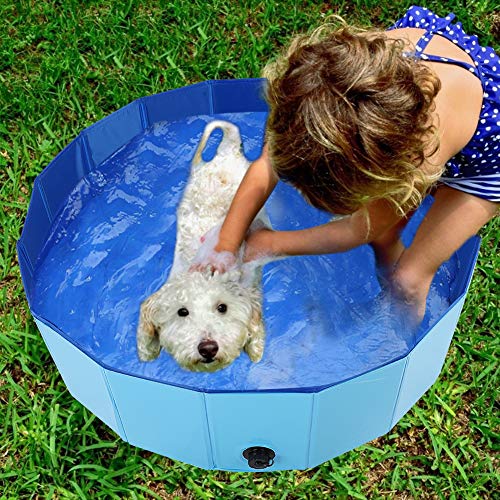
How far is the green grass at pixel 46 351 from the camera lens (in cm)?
222

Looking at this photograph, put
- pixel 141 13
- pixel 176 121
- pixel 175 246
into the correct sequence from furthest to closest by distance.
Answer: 1. pixel 141 13
2. pixel 176 121
3. pixel 175 246

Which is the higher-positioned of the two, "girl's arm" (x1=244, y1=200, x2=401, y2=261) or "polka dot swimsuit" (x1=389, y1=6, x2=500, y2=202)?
"polka dot swimsuit" (x1=389, y1=6, x2=500, y2=202)

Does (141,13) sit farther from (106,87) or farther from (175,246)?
(175,246)

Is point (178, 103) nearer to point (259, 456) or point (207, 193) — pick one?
point (207, 193)

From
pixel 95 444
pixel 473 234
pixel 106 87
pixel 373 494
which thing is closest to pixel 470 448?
pixel 373 494

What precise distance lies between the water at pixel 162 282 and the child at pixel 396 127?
337mm

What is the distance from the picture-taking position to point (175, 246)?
2.91 metres

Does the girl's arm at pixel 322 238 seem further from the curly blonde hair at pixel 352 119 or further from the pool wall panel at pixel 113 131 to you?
the pool wall panel at pixel 113 131

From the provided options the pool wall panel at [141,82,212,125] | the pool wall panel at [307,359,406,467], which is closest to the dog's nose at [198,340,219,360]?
the pool wall panel at [307,359,406,467]

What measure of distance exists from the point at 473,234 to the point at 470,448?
752 mm

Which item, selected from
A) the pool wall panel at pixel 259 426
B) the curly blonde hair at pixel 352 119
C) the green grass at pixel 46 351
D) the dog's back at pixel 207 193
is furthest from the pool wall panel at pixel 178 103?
the pool wall panel at pixel 259 426

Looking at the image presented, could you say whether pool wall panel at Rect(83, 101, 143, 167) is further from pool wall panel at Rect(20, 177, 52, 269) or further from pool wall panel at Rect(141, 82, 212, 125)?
pool wall panel at Rect(20, 177, 52, 269)

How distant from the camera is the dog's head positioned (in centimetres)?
220

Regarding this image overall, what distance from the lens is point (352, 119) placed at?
169 cm
